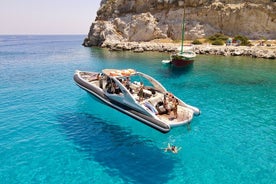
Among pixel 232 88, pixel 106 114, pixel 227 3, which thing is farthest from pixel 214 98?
pixel 227 3

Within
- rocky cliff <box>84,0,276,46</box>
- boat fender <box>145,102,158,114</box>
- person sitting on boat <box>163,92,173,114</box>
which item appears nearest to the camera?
boat fender <box>145,102,158,114</box>

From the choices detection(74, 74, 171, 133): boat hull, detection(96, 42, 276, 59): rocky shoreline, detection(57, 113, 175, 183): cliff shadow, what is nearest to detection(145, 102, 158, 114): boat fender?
detection(74, 74, 171, 133): boat hull

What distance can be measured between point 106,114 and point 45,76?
1992 centimetres

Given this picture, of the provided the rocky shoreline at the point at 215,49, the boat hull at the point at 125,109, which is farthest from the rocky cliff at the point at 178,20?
the boat hull at the point at 125,109

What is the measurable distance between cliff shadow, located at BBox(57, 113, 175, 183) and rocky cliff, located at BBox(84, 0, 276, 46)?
186ft

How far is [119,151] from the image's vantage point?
1404 cm

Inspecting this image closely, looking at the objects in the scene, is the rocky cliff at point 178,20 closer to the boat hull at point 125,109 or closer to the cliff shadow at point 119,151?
the boat hull at point 125,109

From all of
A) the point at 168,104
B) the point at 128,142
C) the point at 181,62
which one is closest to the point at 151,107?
the point at 168,104

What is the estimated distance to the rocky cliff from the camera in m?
65.6

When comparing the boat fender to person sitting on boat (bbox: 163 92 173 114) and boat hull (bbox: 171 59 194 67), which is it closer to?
person sitting on boat (bbox: 163 92 173 114)

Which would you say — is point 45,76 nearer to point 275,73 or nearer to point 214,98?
point 214,98

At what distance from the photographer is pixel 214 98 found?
24.2m

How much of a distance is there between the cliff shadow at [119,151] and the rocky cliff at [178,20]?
5662cm

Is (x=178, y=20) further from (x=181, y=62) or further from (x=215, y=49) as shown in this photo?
(x=181, y=62)
